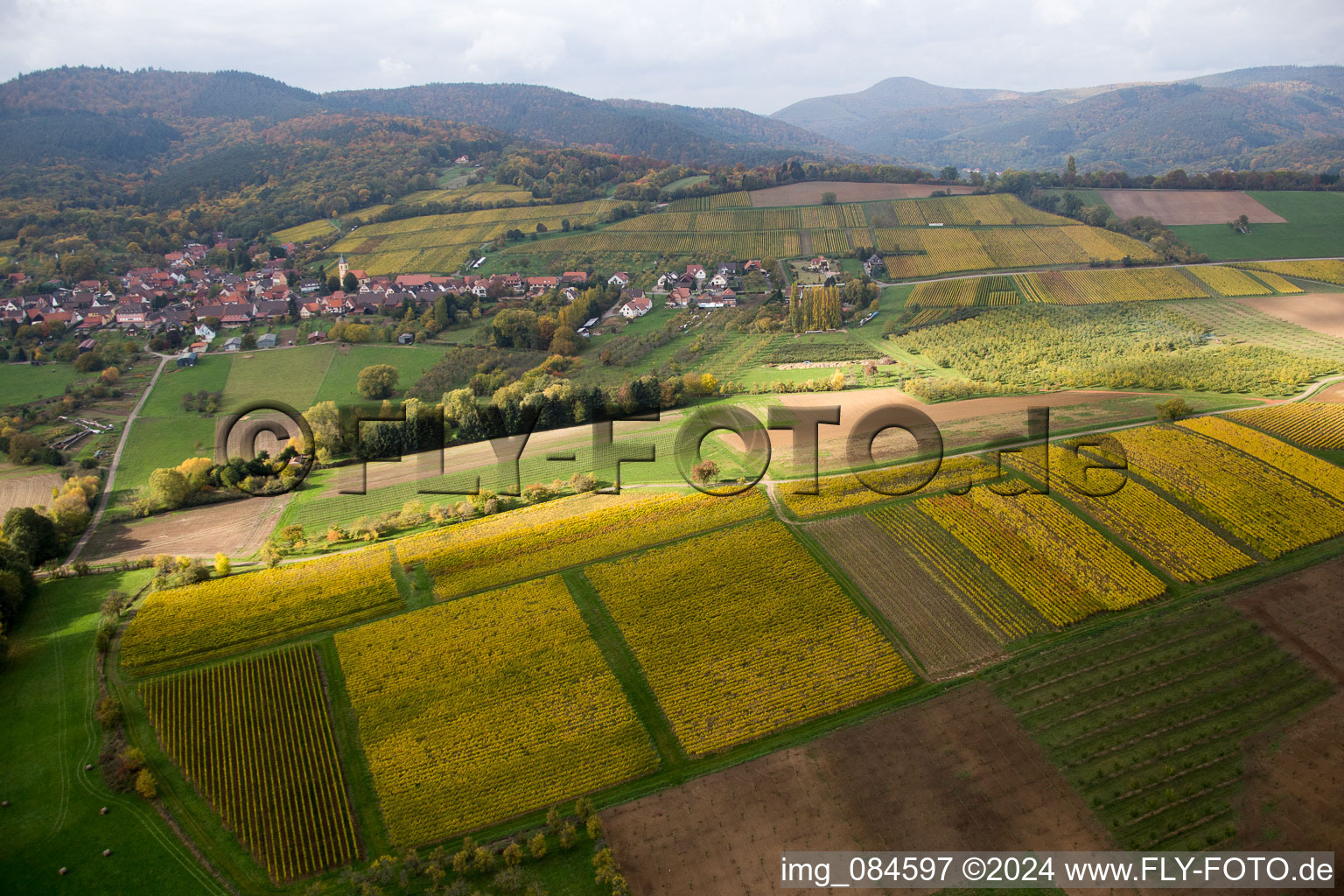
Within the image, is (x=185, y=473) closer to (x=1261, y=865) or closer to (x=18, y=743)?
(x=18, y=743)

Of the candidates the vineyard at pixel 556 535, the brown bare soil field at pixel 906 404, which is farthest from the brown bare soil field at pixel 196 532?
the brown bare soil field at pixel 906 404

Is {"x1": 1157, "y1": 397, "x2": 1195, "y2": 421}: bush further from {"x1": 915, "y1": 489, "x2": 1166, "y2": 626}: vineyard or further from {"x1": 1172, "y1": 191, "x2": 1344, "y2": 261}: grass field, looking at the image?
{"x1": 1172, "y1": 191, "x2": 1344, "y2": 261}: grass field

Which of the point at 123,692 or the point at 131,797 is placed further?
the point at 123,692

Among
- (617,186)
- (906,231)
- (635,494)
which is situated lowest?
(635,494)

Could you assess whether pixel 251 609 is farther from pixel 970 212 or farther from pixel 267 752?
pixel 970 212

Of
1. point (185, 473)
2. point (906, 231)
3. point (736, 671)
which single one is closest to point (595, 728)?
point (736, 671)

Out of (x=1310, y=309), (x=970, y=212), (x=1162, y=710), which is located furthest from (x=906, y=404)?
(x=970, y=212)
